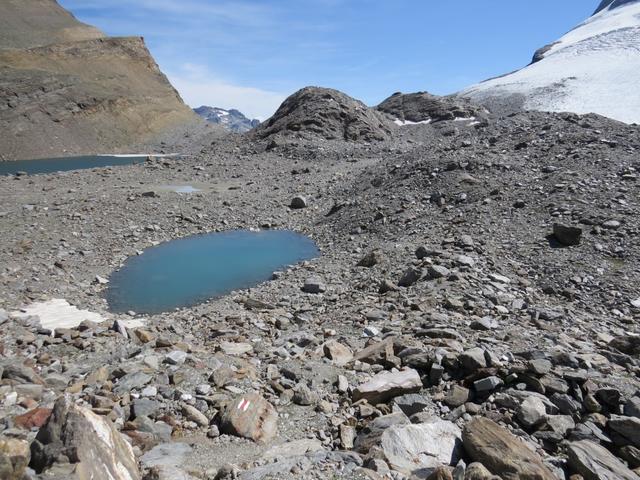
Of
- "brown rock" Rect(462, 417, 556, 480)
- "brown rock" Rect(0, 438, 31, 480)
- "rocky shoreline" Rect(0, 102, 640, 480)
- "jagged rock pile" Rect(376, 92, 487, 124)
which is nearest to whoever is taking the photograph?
"brown rock" Rect(0, 438, 31, 480)

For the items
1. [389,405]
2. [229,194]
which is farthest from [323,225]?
[389,405]

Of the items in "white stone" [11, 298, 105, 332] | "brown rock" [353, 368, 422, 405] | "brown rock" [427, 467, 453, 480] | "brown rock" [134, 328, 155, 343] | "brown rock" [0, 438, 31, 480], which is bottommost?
"white stone" [11, 298, 105, 332]

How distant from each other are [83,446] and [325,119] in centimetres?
3392

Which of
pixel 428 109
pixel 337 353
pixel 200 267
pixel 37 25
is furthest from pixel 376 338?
pixel 37 25

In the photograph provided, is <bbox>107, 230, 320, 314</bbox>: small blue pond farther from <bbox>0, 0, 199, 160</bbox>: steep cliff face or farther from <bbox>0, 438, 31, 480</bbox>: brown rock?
<bbox>0, 0, 199, 160</bbox>: steep cliff face

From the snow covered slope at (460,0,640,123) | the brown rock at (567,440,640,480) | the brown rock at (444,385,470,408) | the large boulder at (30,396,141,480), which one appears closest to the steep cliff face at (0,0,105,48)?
the snow covered slope at (460,0,640,123)

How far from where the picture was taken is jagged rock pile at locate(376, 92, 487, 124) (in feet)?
152

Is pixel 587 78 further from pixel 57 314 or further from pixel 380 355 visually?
pixel 57 314

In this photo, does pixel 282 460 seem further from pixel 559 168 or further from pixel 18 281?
pixel 559 168

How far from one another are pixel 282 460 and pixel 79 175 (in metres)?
25.0

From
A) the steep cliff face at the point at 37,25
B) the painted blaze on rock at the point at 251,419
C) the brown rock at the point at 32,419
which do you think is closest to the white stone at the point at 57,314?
the brown rock at the point at 32,419

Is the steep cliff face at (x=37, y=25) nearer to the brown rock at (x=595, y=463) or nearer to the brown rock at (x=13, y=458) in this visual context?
the brown rock at (x=13, y=458)

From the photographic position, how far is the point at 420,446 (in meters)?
4.34

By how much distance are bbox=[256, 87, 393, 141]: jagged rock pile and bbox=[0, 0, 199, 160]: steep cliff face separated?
82.7 ft
